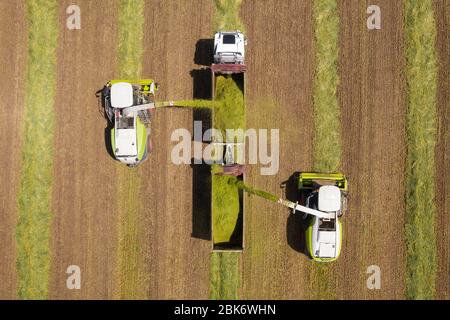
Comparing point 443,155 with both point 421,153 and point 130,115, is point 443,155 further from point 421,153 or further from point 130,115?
point 130,115

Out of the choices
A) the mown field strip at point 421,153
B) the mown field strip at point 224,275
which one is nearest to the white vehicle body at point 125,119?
the mown field strip at point 224,275

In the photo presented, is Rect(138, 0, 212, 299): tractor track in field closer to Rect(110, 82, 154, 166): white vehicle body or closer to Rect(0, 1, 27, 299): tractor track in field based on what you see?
Rect(110, 82, 154, 166): white vehicle body

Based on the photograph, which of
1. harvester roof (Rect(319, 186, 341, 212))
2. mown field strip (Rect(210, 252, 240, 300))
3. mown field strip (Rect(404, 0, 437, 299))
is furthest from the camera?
mown field strip (Rect(210, 252, 240, 300))

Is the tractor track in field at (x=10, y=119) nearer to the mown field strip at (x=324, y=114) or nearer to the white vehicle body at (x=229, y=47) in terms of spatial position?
the white vehicle body at (x=229, y=47)

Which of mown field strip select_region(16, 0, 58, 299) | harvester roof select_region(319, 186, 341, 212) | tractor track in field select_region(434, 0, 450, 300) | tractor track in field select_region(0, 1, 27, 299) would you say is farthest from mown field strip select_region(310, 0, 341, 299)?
tractor track in field select_region(0, 1, 27, 299)

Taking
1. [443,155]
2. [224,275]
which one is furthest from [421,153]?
[224,275]
